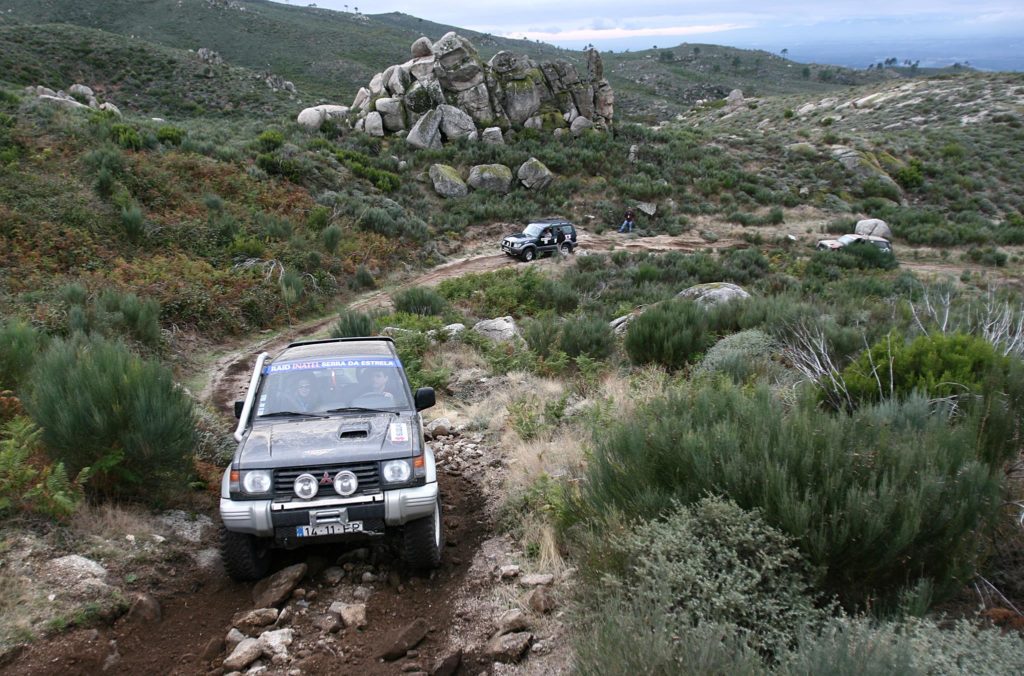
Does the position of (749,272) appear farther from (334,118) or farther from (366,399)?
(334,118)

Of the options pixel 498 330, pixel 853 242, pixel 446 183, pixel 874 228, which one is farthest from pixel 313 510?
pixel 874 228

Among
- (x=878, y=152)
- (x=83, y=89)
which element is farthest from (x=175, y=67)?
(x=878, y=152)

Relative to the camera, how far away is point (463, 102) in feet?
123

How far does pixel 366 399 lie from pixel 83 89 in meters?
43.7

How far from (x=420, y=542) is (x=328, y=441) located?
3.54ft

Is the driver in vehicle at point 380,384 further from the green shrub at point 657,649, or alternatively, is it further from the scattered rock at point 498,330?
the scattered rock at point 498,330

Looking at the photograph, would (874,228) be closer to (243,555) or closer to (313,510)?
(313,510)

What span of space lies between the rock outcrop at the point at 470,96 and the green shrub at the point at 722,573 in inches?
1329

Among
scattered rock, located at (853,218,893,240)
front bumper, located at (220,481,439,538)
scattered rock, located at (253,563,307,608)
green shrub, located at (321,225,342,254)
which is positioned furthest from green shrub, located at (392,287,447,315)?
scattered rock, located at (853,218,893,240)

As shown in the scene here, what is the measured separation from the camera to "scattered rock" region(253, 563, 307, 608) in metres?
4.82

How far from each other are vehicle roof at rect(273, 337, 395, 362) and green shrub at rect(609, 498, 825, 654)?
3771 mm

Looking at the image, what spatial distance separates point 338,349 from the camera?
686cm

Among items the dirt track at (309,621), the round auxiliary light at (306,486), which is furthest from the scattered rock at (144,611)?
the round auxiliary light at (306,486)

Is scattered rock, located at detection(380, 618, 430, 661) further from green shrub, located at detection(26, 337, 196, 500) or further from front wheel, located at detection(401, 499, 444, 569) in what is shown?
green shrub, located at detection(26, 337, 196, 500)
